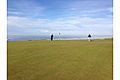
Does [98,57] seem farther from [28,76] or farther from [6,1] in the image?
[6,1]

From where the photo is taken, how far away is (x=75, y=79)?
231 centimetres

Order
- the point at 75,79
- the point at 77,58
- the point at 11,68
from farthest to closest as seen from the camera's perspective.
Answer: the point at 77,58, the point at 11,68, the point at 75,79

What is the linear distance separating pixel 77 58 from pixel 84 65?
0.28 metres

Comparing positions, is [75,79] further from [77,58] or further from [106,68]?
[77,58]
